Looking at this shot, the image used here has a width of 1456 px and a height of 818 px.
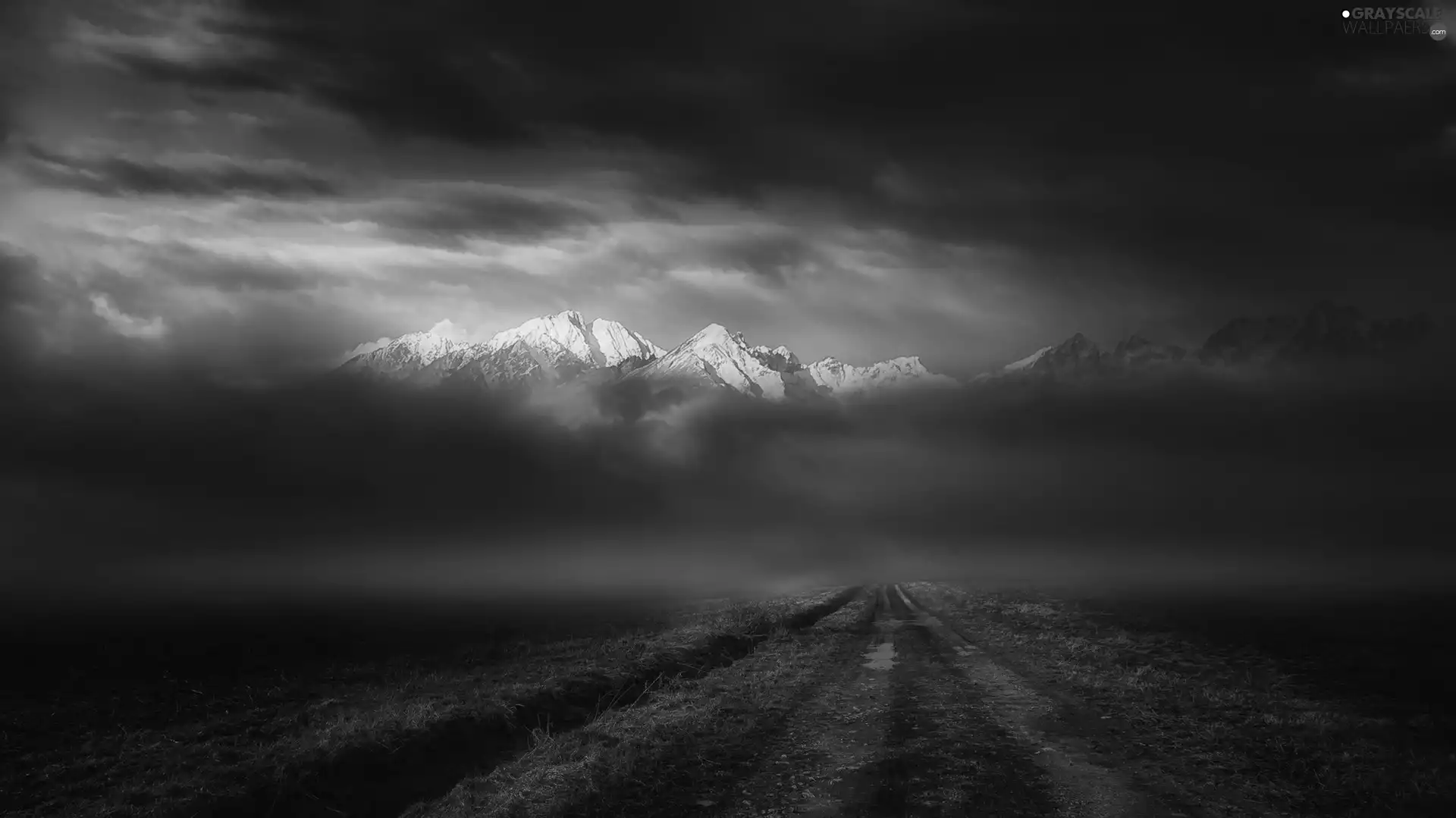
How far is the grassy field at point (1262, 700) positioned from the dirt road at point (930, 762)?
1.30 metres

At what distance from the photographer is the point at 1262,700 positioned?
21500 mm

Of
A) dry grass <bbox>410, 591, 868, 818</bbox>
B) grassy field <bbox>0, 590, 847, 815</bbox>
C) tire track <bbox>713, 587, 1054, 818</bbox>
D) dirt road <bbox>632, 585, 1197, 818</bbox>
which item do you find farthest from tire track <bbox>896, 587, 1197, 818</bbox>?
grassy field <bbox>0, 590, 847, 815</bbox>

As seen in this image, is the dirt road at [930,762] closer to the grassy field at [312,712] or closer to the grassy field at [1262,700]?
the grassy field at [1262,700]

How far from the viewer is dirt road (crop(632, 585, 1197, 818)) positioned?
13875 millimetres

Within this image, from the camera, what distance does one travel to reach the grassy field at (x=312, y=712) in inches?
684

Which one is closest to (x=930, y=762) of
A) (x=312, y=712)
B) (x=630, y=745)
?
(x=630, y=745)

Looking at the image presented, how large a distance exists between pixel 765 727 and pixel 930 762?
5.21m

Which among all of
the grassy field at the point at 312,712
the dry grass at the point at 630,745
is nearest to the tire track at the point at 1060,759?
the dry grass at the point at 630,745

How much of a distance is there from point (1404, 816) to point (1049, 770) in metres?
5.97

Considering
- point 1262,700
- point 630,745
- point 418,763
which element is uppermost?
point 630,745

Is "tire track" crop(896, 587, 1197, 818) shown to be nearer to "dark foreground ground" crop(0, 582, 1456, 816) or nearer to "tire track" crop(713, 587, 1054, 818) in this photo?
"dark foreground ground" crop(0, 582, 1456, 816)

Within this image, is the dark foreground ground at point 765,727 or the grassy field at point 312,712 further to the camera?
the grassy field at point 312,712

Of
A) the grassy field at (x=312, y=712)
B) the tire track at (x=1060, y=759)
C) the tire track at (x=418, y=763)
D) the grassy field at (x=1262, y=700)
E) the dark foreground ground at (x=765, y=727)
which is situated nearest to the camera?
the tire track at (x=1060, y=759)

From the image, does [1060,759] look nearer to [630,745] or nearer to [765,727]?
[765,727]
